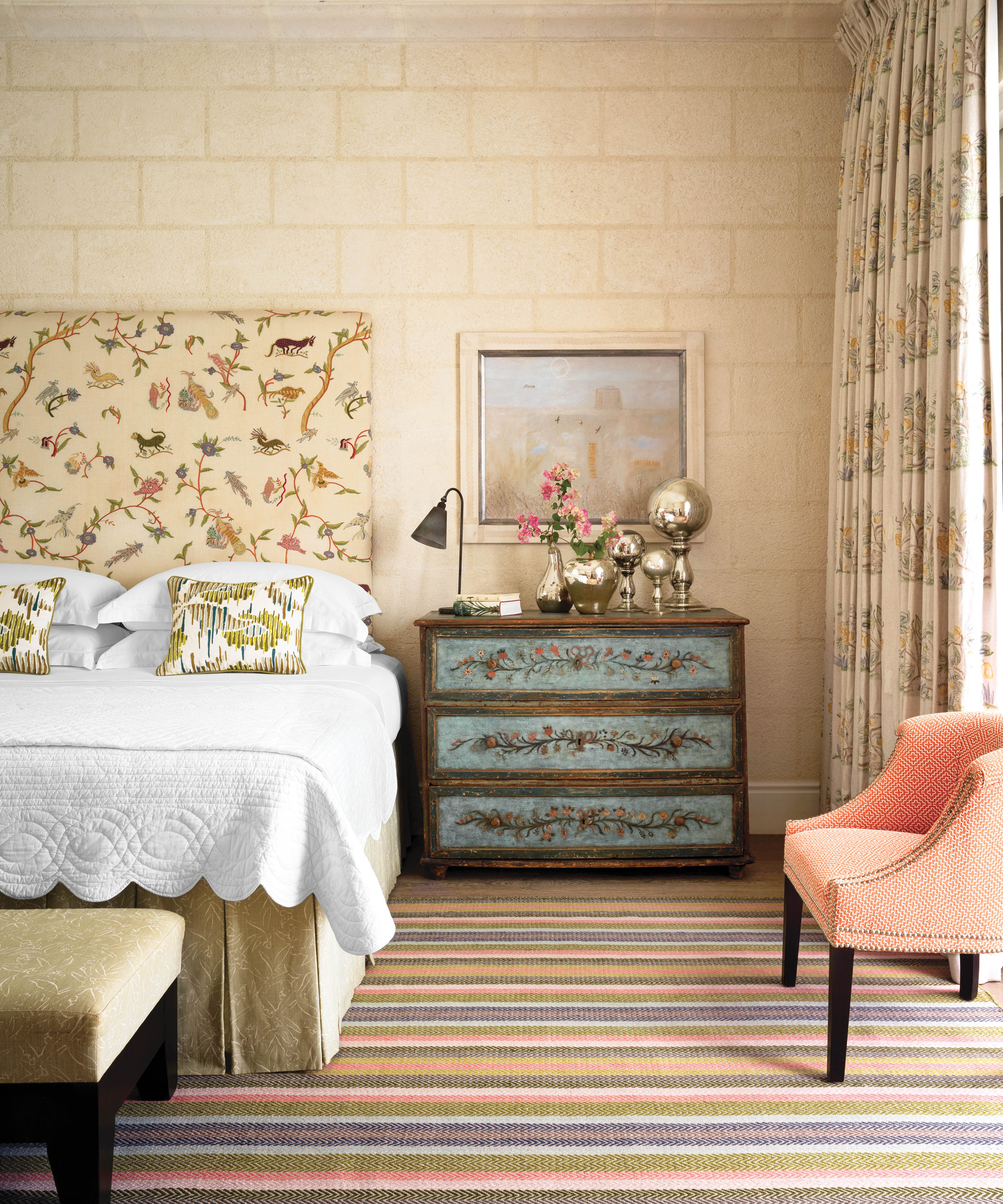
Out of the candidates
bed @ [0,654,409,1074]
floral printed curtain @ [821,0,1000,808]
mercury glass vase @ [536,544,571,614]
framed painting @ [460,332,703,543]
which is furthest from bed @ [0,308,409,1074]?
floral printed curtain @ [821,0,1000,808]

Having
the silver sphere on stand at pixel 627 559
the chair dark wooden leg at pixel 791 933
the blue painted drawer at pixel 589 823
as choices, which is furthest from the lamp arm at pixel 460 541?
the chair dark wooden leg at pixel 791 933

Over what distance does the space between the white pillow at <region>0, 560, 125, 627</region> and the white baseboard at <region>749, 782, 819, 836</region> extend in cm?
166

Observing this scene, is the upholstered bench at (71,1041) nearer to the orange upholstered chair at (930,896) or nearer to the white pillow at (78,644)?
the orange upholstered chair at (930,896)

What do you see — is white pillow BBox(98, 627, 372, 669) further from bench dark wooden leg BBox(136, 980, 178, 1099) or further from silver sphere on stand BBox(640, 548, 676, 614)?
bench dark wooden leg BBox(136, 980, 178, 1099)

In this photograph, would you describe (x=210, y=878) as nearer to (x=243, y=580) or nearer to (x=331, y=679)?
(x=331, y=679)

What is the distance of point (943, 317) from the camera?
2365 mm

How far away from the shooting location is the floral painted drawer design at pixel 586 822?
9.70 ft

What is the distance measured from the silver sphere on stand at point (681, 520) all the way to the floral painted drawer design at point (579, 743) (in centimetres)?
48

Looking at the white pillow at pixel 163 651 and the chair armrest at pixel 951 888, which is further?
the white pillow at pixel 163 651

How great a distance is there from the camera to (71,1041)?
1313mm

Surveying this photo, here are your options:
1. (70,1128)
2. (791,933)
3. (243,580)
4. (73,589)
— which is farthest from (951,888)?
(73,589)

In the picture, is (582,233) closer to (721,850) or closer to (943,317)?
(943,317)

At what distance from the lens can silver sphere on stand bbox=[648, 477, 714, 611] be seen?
3.24 m

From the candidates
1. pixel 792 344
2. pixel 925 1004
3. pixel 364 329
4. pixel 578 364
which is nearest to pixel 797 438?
pixel 792 344
